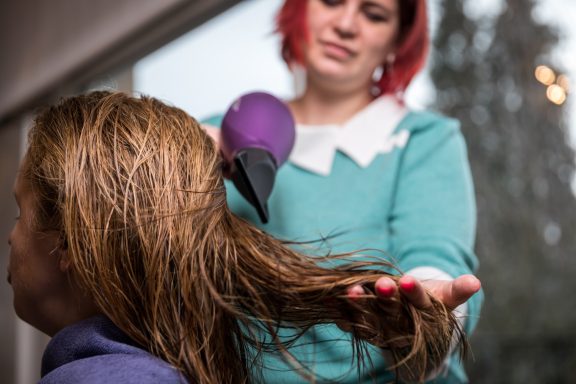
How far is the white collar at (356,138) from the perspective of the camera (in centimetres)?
102

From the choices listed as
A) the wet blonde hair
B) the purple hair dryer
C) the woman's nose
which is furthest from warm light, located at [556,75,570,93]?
the wet blonde hair

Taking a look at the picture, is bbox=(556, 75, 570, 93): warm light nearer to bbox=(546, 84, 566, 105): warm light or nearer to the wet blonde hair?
bbox=(546, 84, 566, 105): warm light

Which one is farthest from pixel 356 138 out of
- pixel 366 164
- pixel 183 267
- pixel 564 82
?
pixel 564 82

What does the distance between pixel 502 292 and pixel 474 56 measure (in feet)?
1.72

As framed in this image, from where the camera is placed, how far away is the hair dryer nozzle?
34.1 inches

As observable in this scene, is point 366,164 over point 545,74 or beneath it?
beneath

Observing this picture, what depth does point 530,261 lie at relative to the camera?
1527 millimetres

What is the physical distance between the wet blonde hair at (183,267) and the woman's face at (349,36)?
33 centimetres

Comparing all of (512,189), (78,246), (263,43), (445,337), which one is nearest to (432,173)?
(445,337)

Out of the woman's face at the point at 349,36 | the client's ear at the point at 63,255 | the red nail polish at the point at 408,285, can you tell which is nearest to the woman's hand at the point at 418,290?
the red nail polish at the point at 408,285

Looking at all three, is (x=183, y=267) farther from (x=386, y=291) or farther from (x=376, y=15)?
(x=376, y=15)

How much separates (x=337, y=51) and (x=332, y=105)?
10 cm

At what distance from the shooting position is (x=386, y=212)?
3.23 feet

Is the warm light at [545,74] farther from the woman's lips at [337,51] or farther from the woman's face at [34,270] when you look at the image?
the woman's face at [34,270]
